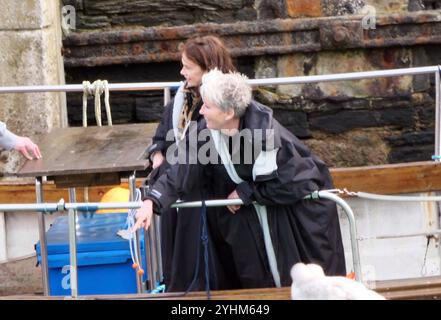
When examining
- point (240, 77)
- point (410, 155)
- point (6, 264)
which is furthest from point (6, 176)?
point (240, 77)

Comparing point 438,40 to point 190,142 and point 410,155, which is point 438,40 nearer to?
point 410,155

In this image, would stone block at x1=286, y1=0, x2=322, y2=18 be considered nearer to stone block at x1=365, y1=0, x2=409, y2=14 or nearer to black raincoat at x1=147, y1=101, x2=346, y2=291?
stone block at x1=365, y1=0, x2=409, y2=14

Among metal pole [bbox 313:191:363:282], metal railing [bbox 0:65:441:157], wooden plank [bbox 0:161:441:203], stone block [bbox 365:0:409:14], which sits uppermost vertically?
stone block [bbox 365:0:409:14]

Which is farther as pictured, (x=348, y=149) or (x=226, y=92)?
(x=348, y=149)

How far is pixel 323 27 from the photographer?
8.55 metres

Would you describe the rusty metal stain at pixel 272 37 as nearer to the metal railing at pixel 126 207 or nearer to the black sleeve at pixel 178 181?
the black sleeve at pixel 178 181

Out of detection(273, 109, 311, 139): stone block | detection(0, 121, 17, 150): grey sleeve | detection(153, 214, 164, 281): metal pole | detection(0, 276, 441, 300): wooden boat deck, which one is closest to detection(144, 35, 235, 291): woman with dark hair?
detection(0, 276, 441, 300): wooden boat deck

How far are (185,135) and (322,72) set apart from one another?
3439mm

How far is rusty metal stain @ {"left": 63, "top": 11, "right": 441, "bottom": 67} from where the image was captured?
8.55m

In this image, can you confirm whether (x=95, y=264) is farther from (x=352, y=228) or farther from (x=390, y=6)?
(x=390, y=6)

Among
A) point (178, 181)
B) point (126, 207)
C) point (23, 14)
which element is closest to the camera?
point (126, 207)

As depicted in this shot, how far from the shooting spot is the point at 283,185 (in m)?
5.19

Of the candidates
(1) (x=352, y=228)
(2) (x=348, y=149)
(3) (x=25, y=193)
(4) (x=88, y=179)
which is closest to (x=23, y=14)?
(3) (x=25, y=193)

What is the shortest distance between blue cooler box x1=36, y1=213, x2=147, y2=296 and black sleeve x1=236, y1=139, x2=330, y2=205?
1.03m
